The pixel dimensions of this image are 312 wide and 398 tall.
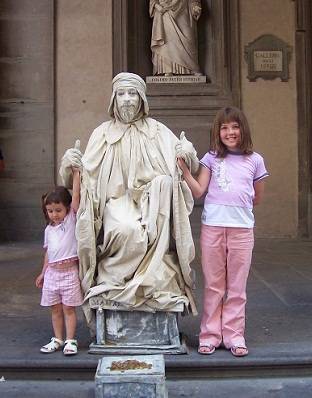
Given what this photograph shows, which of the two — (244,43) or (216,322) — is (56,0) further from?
(216,322)

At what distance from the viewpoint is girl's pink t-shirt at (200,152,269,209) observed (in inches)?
142

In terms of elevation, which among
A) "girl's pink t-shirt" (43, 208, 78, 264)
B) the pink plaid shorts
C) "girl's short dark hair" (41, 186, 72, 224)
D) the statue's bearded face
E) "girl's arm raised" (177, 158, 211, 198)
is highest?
the statue's bearded face

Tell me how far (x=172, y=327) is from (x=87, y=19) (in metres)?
6.27

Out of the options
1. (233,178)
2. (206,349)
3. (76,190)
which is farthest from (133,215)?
(206,349)

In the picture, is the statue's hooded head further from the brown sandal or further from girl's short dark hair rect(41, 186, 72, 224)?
the brown sandal

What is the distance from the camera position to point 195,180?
12.1 ft

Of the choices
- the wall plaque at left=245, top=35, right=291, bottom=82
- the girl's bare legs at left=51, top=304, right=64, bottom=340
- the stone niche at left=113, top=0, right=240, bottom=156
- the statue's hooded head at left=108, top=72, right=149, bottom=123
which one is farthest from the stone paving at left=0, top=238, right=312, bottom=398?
the wall plaque at left=245, top=35, right=291, bottom=82

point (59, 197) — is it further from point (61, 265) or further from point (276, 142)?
point (276, 142)

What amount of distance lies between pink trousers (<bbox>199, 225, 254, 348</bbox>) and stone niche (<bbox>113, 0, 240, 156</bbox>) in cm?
529

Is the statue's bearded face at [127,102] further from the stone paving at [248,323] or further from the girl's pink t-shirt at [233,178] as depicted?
the stone paving at [248,323]

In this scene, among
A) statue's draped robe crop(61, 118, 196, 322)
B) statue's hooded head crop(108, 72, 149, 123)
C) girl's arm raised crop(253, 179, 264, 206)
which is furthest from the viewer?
statue's hooded head crop(108, 72, 149, 123)

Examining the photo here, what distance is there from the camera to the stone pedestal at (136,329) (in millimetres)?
3570

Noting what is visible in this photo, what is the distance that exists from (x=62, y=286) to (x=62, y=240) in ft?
0.88

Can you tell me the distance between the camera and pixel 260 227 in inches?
349
